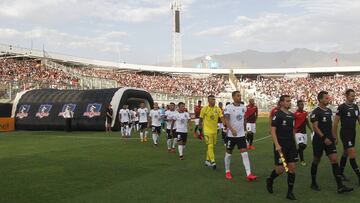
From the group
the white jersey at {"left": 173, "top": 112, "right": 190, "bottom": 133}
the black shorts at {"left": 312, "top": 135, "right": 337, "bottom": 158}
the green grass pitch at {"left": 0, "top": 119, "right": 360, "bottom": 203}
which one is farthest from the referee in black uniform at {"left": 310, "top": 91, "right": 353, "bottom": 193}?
the white jersey at {"left": 173, "top": 112, "right": 190, "bottom": 133}

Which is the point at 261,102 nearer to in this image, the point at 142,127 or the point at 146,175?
the point at 142,127

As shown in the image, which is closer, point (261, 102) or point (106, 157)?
point (106, 157)

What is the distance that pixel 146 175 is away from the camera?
35.6 feet

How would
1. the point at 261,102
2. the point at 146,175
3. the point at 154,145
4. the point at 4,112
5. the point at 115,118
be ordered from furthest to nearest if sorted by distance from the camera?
the point at 261,102 < the point at 4,112 < the point at 115,118 < the point at 154,145 < the point at 146,175

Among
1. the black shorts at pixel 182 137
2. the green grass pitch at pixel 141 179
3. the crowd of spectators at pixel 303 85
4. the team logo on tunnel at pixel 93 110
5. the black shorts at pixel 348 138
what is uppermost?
the crowd of spectators at pixel 303 85

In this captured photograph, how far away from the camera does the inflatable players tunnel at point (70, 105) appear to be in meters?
28.2

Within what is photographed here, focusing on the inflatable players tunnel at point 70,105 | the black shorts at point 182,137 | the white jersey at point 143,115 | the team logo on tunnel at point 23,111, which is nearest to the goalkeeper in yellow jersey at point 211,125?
the black shorts at point 182,137

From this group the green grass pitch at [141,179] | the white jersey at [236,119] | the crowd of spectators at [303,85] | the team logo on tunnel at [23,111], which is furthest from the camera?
the crowd of spectators at [303,85]

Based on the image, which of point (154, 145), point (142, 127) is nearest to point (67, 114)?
point (142, 127)

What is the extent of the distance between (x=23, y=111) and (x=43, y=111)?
6.25ft

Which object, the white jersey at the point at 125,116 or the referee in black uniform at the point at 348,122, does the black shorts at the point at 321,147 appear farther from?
the white jersey at the point at 125,116

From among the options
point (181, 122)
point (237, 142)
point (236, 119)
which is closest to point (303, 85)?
point (181, 122)

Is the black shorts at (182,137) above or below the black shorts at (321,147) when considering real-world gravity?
below

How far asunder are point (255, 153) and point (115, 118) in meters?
14.5
